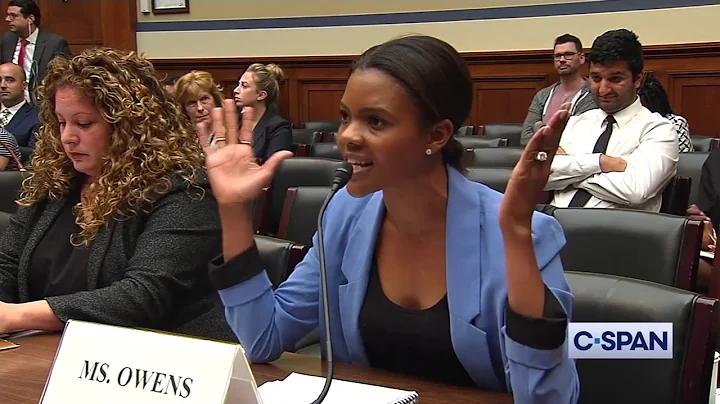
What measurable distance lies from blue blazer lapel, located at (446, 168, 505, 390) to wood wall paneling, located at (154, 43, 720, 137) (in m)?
3.41

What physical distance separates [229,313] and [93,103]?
67 cm

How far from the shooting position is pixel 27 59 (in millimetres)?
6734

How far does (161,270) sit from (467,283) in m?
0.70

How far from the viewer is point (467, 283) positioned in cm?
127

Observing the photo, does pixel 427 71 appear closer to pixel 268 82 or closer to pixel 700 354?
pixel 700 354

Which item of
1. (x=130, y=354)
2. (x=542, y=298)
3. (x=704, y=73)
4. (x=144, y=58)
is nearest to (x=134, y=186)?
(x=144, y=58)

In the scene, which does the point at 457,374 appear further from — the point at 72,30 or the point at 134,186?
the point at 72,30

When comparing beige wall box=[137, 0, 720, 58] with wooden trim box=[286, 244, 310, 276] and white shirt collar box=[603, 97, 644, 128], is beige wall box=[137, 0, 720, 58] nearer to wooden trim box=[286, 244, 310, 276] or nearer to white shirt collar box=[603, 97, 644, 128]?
white shirt collar box=[603, 97, 644, 128]

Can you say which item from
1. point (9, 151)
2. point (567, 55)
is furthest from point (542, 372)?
point (567, 55)

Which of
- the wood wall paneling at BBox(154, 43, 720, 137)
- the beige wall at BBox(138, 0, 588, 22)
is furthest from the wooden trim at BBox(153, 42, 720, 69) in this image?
the beige wall at BBox(138, 0, 588, 22)

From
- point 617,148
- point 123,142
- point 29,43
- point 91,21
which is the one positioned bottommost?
point 617,148

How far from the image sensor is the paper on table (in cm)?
110

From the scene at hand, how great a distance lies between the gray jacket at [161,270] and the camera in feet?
5.35

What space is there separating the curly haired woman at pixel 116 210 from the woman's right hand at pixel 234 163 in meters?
0.42
